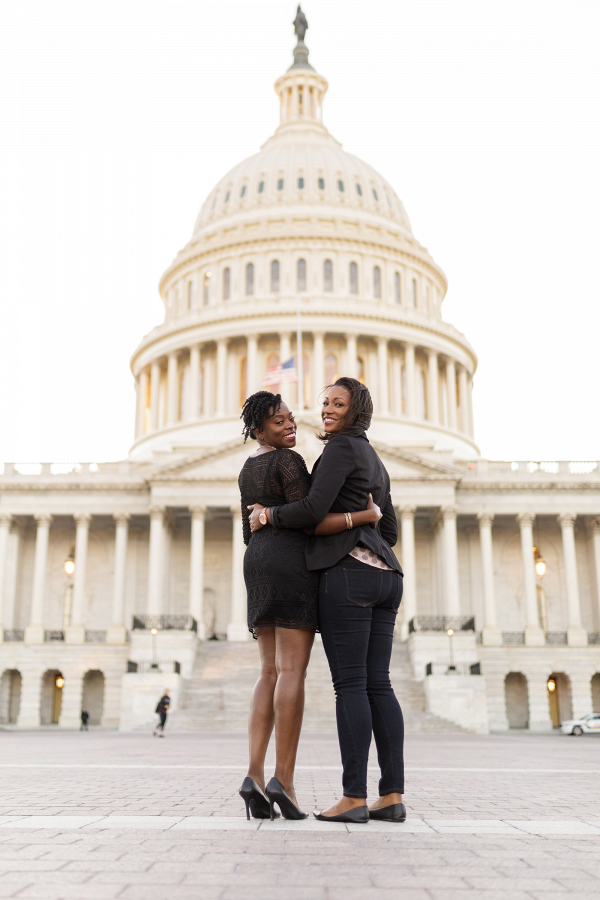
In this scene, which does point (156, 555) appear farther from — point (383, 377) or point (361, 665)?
point (361, 665)

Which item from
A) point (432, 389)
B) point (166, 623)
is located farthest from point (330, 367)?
point (166, 623)

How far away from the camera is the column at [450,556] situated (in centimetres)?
4991

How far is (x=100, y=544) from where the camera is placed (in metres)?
55.5

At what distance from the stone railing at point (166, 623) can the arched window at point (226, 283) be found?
29.1 m

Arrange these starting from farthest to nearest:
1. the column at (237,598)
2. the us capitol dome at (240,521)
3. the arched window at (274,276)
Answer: the arched window at (274,276) < the column at (237,598) < the us capitol dome at (240,521)

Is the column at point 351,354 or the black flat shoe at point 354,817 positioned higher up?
the column at point 351,354

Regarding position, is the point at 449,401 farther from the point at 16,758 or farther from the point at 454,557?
the point at 16,758

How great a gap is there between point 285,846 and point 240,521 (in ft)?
152

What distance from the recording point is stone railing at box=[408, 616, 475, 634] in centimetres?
4531

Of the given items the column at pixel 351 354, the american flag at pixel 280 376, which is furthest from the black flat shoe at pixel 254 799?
the column at pixel 351 354

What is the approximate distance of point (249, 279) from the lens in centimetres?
7038

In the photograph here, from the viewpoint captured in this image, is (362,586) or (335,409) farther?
(335,409)

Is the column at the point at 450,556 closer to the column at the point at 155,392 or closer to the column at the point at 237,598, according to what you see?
the column at the point at 237,598

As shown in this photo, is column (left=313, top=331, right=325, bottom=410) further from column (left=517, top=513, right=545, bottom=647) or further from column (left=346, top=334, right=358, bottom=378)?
column (left=517, top=513, right=545, bottom=647)
